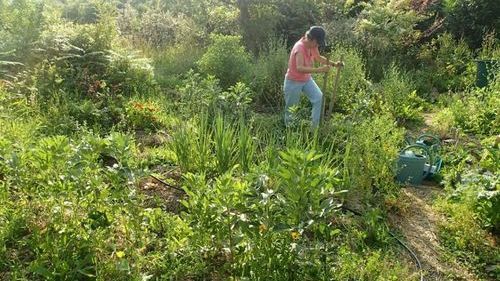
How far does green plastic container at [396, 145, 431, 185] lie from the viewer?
4488mm

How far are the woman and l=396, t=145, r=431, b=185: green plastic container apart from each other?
1118 millimetres

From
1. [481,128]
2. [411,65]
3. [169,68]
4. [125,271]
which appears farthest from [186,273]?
[411,65]

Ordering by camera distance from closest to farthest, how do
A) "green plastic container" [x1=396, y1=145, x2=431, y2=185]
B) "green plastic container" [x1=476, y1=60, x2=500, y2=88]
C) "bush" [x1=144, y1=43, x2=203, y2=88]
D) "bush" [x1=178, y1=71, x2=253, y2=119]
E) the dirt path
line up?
the dirt path → "green plastic container" [x1=396, y1=145, x2=431, y2=185] → "bush" [x1=178, y1=71, x2=253, y2=119] → "green plastic container" [x1=476, y1=60, x2=500, y2=88] → "bush" [x1=144, y1=43, x2=203, y2=88]

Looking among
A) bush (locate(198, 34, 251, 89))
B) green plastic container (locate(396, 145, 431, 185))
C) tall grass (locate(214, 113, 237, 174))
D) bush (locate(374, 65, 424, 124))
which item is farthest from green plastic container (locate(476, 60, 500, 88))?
tall grass (locate(214, 113, 237, 174))

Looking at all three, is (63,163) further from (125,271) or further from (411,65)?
(411,65)

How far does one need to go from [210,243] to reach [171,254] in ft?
0.87

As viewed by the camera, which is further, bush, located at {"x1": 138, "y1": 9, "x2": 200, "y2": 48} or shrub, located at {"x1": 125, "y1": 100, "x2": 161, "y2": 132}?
bush, located at {"x1": 138, "y1": 9, "x2": 200, "y2": 48}

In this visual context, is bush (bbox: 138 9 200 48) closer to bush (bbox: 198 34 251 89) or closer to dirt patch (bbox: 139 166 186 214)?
bush (bbox: 198 34 251 89)

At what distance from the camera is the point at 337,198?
13.0 feet

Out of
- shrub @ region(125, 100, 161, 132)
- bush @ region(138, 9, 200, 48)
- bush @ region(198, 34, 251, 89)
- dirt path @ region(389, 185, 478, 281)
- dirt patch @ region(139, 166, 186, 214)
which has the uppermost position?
bush @ region(138, 9, 200, 48)

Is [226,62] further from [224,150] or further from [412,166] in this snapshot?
[412,166]

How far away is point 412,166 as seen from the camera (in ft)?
14.8

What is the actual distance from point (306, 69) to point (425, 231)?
7.92ft

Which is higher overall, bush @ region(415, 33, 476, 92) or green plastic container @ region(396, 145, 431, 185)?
bush @ region(415, 33, 476, 92)
